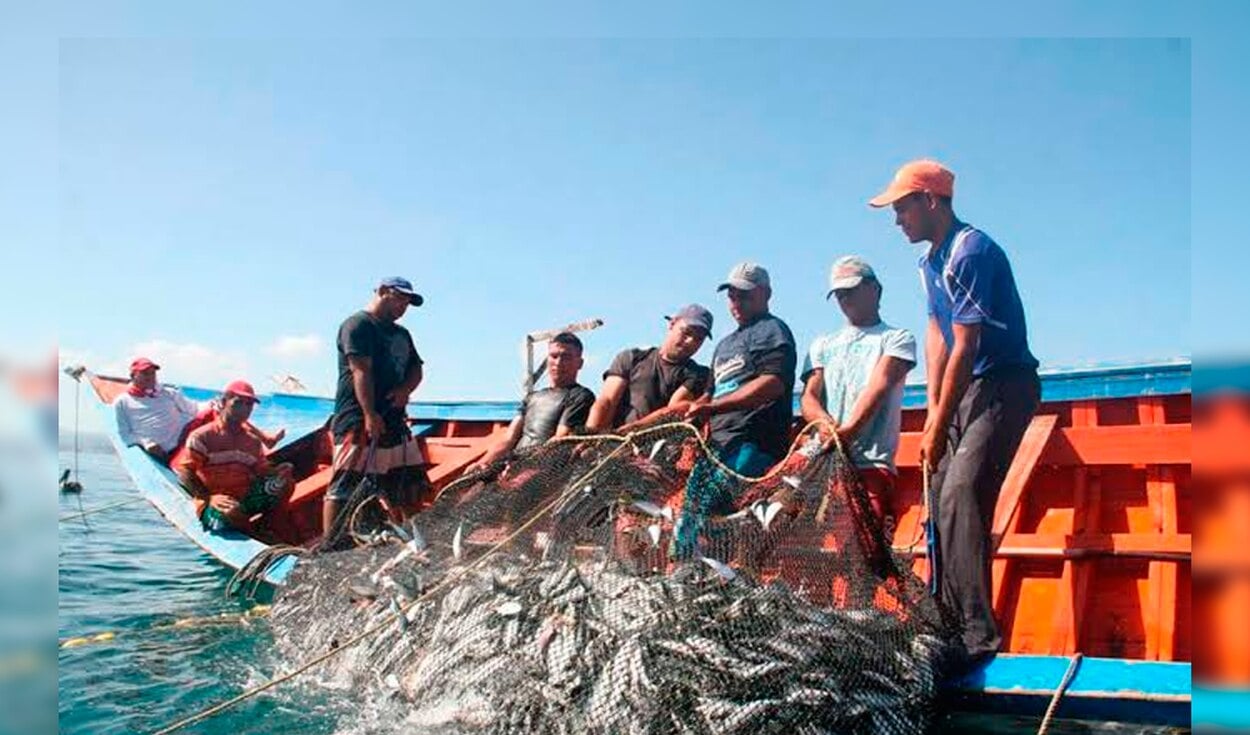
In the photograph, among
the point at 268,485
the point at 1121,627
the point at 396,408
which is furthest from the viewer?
the point at 268,485

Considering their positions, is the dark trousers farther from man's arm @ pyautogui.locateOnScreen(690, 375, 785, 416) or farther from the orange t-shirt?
the orange t-shirt

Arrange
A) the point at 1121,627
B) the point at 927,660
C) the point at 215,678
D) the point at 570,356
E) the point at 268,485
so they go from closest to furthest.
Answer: the point at 927,660 → the point at 1121,627 → the point at 215,678 → the point at 570,356 → the point at 268,485

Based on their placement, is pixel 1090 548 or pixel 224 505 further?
pixel 224 505

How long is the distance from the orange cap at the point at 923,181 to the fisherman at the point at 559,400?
353cm

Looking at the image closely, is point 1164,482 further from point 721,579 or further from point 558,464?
point 558,464

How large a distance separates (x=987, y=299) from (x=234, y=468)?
813cm

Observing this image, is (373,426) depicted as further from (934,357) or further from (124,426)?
(934,357)

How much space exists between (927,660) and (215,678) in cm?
450

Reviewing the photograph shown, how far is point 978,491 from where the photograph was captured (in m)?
4.63

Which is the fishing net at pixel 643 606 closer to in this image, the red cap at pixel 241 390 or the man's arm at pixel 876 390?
the man's arm at pixel 876 390

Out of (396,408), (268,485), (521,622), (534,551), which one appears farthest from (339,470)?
(521,622)

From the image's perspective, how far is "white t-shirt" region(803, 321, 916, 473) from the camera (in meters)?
6.12

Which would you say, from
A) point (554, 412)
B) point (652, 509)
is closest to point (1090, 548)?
point (652, 509)

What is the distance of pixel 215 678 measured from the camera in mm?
5766
